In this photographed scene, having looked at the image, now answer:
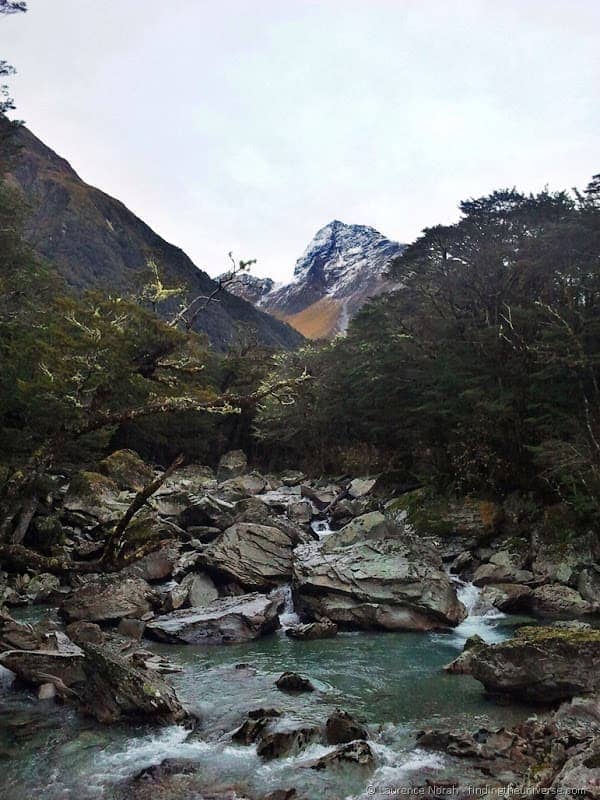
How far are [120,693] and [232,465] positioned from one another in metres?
40.4

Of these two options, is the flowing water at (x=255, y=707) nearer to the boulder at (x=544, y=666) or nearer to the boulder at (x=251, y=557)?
the boulder at (x=544, y=666)

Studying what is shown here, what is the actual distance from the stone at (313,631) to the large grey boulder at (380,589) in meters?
0.60

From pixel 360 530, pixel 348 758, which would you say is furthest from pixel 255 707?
pixel 360 530

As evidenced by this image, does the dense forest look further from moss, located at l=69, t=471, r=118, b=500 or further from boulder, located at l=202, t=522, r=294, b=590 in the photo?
boulder, located at l=202, t=522, r=294, b=590

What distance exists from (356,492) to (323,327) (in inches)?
5878

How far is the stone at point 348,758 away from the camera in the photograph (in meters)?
7.40

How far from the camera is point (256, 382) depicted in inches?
1954

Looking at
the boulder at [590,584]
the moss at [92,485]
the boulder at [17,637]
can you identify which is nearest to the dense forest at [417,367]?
the moss at [92,485]

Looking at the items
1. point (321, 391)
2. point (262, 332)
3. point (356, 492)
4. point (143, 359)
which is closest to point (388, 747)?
point (143, 359)

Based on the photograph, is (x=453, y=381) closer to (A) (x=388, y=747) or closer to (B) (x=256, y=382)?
(A) (x=388, y=747)

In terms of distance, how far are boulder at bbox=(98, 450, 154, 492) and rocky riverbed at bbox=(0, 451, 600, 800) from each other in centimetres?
727

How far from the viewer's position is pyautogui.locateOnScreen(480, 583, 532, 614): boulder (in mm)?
15016

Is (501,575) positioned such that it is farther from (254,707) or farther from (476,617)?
(254,707)

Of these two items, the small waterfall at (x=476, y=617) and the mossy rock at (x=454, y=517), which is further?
the mossy rock at (x=454, y=517)
